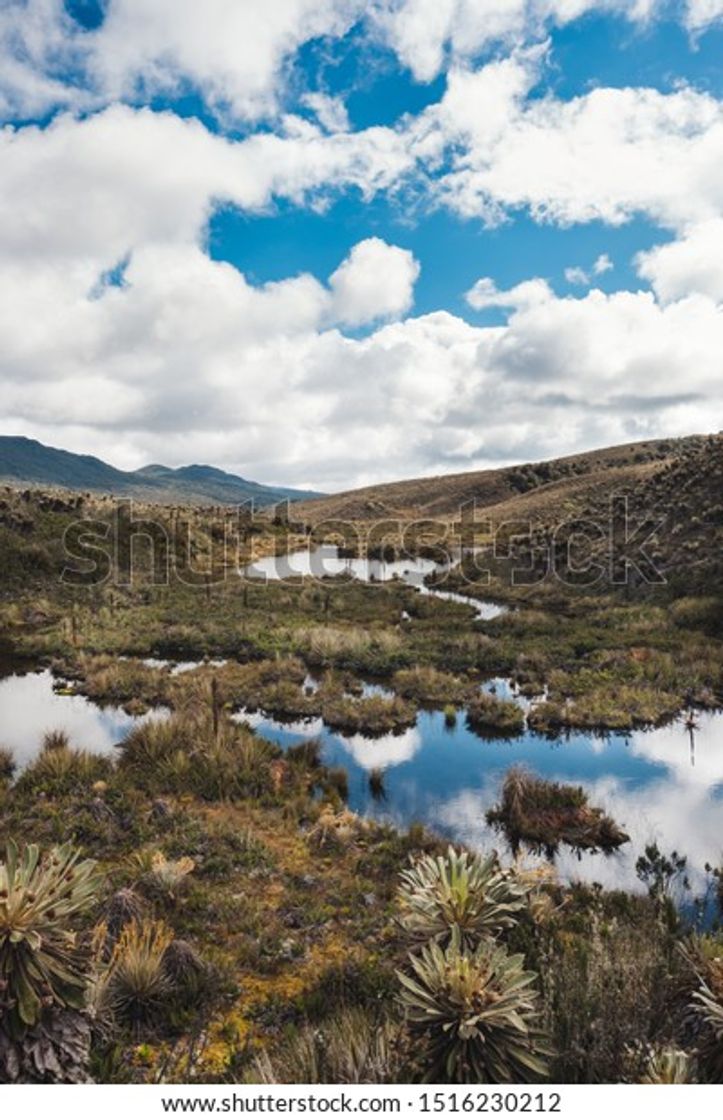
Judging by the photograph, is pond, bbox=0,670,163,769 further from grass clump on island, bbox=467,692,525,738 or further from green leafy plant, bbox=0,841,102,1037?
green leafy plant, bbox=0,841,102,1037

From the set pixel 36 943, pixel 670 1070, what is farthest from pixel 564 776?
pixel 36 943

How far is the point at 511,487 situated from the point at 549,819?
377 feet

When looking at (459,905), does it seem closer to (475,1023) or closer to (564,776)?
(475,1023)

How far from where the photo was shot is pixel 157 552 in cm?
4872

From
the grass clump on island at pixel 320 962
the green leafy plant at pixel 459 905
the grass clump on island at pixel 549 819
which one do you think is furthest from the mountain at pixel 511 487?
the green leafy plant at pixel 459 905

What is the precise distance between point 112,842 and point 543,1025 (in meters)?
8.00

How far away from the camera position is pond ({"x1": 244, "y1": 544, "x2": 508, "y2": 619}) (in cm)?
4173

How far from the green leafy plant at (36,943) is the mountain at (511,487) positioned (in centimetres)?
8756

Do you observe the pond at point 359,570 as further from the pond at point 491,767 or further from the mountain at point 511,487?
the mountain at point 511,487

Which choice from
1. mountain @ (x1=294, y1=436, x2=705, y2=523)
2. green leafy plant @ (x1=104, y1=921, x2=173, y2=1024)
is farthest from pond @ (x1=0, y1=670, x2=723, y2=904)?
mountain @ (x1=294, y1=436, x2=705, y2=523)

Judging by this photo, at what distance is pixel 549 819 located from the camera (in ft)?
40.5

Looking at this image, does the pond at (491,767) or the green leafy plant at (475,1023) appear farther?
the pond at (491,767)

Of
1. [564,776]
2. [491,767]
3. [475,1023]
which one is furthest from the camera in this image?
[491,767]

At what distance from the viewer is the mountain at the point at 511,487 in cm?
9778
